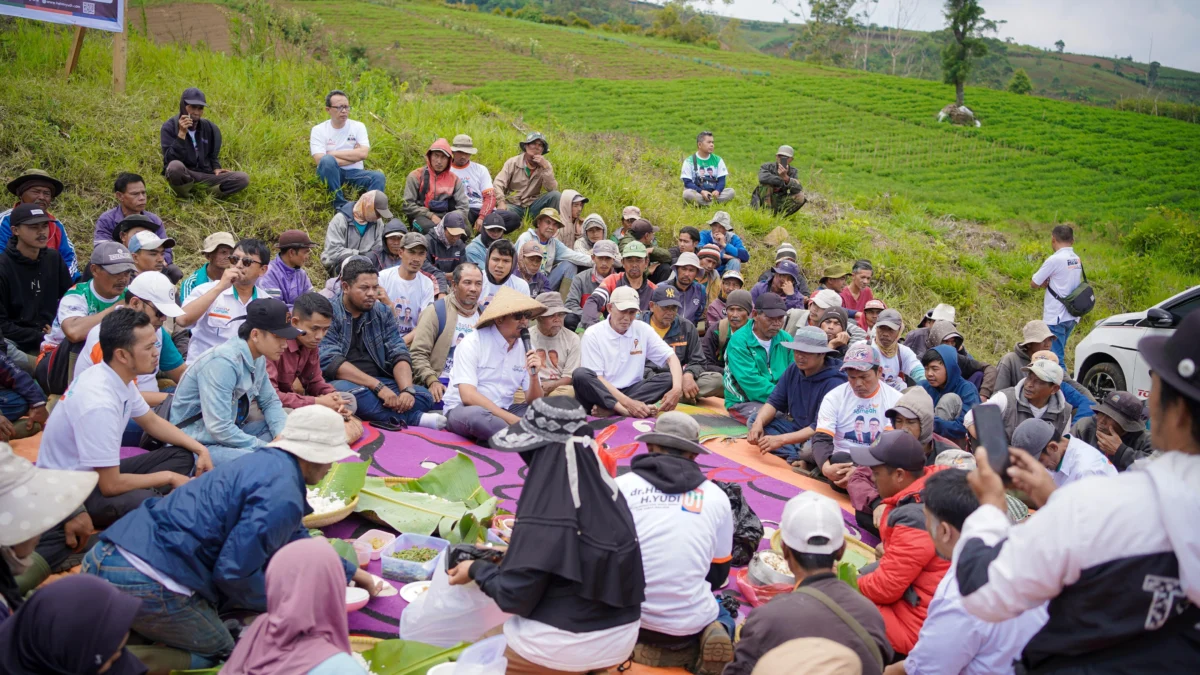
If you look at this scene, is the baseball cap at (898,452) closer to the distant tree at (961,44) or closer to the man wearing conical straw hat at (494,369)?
the man wearing conical straw hat at (494,369)

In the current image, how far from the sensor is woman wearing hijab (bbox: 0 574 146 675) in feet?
7.86

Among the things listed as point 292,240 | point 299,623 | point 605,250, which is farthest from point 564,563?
point 605,250

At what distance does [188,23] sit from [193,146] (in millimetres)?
10540

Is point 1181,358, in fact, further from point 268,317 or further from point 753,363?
point 753,363

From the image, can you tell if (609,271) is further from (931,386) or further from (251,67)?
(251,67)

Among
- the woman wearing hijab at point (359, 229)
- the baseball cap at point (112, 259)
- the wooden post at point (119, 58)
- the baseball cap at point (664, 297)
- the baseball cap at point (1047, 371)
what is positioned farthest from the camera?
the wooden post at point (119, 58)

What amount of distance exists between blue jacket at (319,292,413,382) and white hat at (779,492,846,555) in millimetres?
4286

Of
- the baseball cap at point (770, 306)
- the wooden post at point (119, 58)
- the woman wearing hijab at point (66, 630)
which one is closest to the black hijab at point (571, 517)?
the woman wearing hijab at point (66, 630)

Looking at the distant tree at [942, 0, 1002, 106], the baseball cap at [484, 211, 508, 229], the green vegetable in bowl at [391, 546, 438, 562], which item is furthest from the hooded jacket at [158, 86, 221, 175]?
the distant tree at [942, 0, 1002, 106]

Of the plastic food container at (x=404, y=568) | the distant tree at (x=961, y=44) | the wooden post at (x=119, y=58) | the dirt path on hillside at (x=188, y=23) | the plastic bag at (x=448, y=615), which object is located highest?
the distant tree at (x=961, y=44)

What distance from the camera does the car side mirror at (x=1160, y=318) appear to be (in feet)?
28.1

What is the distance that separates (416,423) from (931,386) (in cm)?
447

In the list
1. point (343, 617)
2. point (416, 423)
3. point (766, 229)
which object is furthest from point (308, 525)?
point (766, 229)

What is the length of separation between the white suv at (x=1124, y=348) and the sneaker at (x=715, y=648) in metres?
6.87
